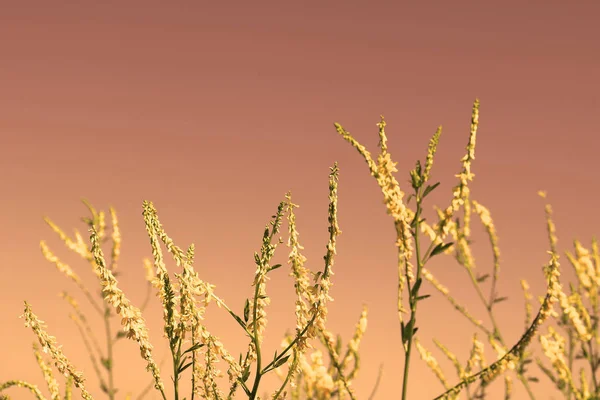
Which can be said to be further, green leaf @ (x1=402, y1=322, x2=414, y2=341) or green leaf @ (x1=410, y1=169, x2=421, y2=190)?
green leaf @ (x1=410, y1=169, x2=421, y2=190)

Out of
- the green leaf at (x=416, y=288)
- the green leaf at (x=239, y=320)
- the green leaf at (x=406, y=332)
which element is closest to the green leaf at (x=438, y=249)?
the green leaf at (x=416, y=288)

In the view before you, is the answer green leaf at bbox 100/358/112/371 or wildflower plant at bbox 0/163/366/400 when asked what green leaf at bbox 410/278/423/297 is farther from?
green leaf at bbox 100/358/112/371

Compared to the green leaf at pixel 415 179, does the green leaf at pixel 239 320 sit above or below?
below

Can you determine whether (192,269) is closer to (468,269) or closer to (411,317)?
(411,317)

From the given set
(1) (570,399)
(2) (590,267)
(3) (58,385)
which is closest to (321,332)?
(3) (58,385)

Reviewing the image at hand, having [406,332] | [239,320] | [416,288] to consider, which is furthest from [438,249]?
[239,320]

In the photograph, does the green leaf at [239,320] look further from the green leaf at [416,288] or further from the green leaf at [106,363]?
the green leaf at [106,363]

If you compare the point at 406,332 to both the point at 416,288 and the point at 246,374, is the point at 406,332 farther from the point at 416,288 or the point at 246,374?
the point at 246,374

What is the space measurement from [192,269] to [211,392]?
433mm

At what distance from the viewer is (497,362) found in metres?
2.29

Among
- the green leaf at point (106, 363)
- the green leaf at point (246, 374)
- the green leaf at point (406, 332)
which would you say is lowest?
the green leaf at point (246, 374)

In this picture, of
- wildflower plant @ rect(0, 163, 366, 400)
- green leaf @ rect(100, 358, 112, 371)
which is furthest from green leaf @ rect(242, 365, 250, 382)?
green leaf @ rect(100, 358, 112, 371)

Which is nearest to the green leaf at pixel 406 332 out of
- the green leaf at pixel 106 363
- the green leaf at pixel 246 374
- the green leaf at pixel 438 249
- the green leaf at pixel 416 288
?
the green leaf at pixel 416 288

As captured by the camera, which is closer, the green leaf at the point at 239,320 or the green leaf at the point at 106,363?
the green leaf at the point at 239,320
